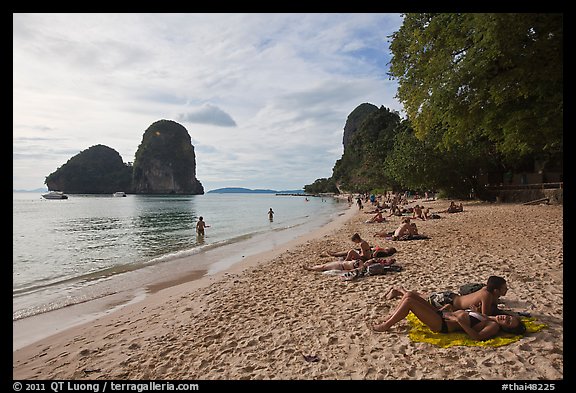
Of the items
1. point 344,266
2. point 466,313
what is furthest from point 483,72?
point 466,313

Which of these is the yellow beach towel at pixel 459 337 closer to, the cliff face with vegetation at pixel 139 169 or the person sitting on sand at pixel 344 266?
the person sitting on sand at pixel 344 266

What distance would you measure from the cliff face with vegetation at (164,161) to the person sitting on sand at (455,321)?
164 m

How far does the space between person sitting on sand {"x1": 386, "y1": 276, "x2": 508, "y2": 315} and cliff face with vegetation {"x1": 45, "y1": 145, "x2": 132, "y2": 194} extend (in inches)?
6781

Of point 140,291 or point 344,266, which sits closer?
point 344,266

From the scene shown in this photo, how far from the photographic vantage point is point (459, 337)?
163 inches

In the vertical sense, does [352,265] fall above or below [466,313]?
below

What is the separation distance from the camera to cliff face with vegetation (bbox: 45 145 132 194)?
152250 mm

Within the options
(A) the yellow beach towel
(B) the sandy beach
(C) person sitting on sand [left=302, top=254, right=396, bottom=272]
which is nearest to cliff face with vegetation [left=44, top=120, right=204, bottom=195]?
(B) the sandy beach

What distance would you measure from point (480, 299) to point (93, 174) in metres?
176

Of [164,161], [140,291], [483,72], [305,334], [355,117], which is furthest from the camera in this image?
[355,117]

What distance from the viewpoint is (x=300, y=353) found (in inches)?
167

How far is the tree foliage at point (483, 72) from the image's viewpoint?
6.72m

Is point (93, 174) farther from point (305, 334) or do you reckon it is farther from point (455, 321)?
point (455, 321)
